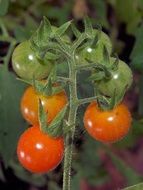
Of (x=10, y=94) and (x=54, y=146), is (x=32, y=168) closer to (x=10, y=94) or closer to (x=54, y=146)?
(x=54, y=146)

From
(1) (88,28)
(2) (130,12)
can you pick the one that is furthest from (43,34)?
(2) (130,12)

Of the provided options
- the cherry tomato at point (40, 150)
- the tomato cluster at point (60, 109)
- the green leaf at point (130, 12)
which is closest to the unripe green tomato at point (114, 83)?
the tomato cluster at point (60, 109)

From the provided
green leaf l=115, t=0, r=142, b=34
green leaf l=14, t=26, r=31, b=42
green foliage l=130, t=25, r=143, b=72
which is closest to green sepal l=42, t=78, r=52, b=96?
green foliage l=130, t=25, r=143, b=72

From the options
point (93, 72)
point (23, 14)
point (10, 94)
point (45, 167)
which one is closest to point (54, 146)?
point (45, 167)

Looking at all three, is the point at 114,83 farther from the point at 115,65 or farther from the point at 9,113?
the point at 9,113

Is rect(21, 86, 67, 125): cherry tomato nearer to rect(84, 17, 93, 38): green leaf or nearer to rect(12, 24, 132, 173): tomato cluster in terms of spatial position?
rect(12, 24, 132, 173): tomato cluster

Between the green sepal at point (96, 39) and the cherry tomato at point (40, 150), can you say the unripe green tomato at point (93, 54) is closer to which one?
the green sepal at point (96, 39)

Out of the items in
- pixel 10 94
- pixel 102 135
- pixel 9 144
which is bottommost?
pixel 9 144

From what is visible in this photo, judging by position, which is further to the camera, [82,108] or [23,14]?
[23,14]
